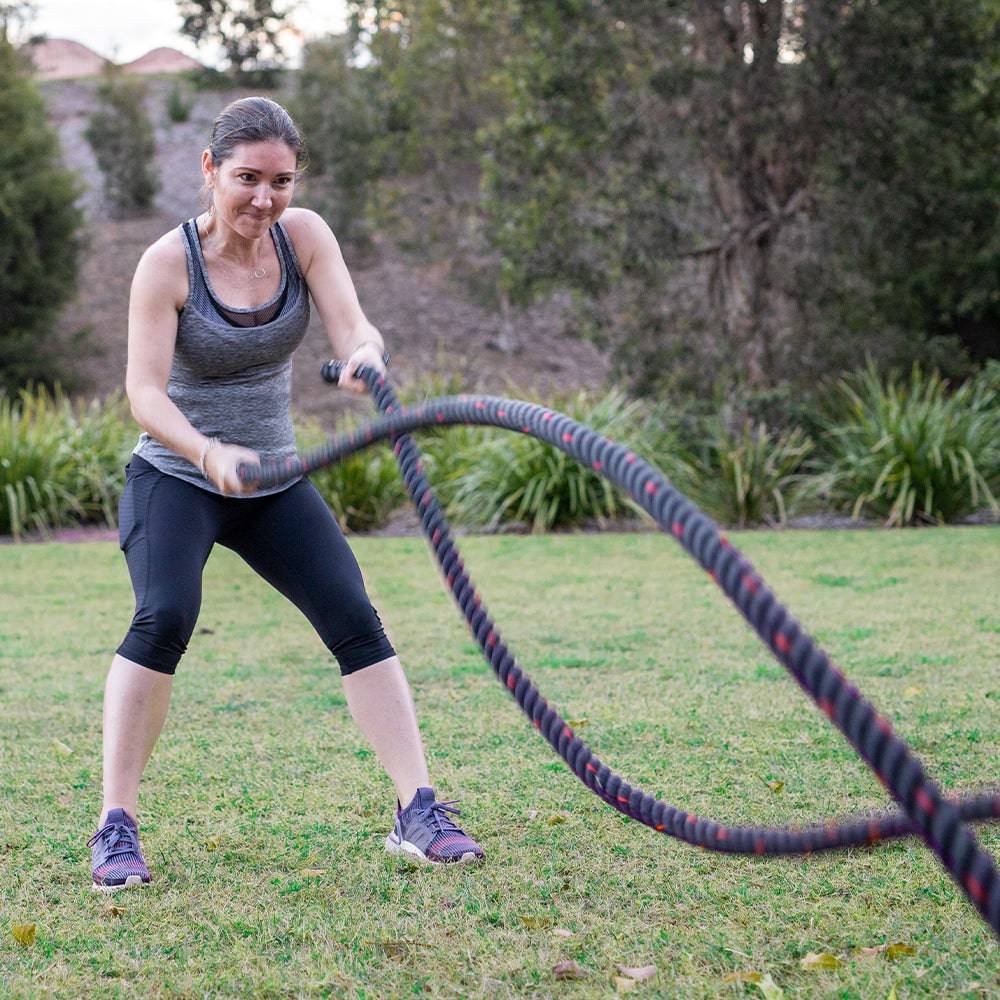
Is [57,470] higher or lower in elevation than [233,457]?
lower

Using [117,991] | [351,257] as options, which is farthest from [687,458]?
[351,257]

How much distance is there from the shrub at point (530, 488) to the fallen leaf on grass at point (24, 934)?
7715 mm

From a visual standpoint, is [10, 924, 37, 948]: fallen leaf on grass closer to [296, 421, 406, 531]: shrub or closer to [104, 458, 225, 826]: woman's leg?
[104, 458, 225, 826]: woman's leg

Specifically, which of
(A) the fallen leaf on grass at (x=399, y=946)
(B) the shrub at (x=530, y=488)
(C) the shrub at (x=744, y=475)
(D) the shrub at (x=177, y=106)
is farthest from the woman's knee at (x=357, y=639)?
(D) the shrub at (x=177, y=106)

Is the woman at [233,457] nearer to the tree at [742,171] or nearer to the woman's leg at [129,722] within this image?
the woman's leg at [129,722]

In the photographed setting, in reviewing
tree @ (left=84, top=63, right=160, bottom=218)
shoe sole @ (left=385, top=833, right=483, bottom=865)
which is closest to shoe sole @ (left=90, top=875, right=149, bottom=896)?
shoe sole @ (left=385, top=833, right=483, bottom=865)

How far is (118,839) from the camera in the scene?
2.76m

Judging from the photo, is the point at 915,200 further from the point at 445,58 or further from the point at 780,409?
the point at 445,58

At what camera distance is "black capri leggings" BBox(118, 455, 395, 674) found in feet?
9.07

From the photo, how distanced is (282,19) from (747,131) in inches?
781

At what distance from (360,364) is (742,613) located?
4.56ft

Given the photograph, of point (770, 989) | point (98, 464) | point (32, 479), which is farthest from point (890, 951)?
point (98, 464)

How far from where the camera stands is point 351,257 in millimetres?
27312

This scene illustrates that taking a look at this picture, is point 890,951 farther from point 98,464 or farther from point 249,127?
point 98,464
